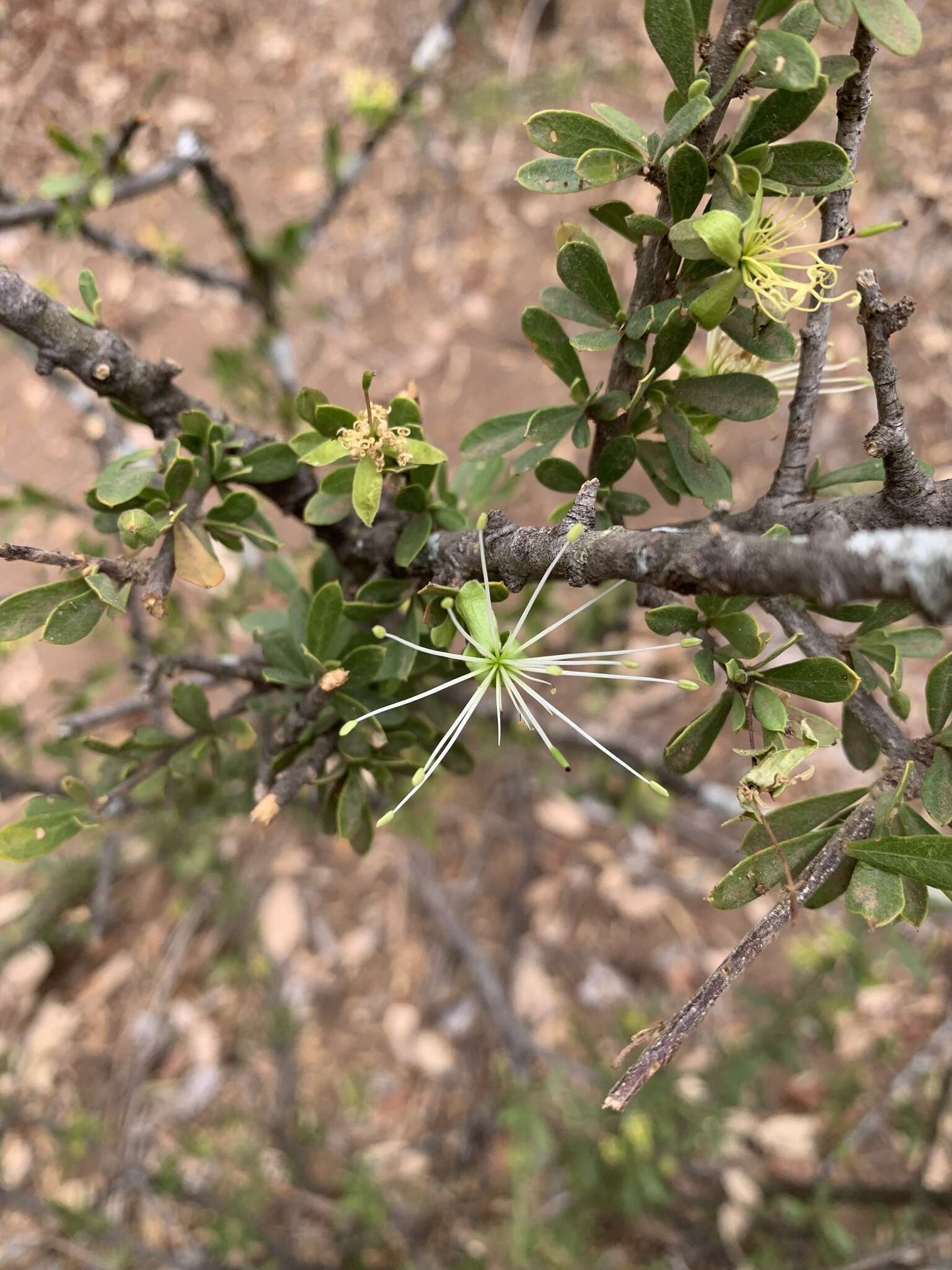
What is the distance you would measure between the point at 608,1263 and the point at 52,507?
2504 millimetres

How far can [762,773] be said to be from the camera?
72 cm

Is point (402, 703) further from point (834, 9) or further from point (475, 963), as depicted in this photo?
point (475, 963)

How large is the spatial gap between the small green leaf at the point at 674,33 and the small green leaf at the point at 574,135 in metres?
0.06

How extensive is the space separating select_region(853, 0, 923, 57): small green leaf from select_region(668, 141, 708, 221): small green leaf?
0.48ft

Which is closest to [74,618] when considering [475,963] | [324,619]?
[324,619]

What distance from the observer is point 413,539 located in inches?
38.8

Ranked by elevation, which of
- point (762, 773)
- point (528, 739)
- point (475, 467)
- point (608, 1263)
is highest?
point (475, 467)

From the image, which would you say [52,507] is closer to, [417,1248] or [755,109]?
[755,109]

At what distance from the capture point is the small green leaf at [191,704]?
43.2 inches

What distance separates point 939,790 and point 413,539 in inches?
23.5

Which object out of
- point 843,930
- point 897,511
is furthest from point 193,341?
point 897,511

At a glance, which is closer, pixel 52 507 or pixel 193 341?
pixel 52 507

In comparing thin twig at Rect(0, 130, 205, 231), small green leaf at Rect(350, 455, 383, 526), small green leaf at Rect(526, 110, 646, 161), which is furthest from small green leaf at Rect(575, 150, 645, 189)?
thin twig at Rect(0, 130, 205, 231)

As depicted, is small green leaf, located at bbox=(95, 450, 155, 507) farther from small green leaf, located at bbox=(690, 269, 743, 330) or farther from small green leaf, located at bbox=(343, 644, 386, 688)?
small green leaf, located at bbox=(690, 269, 743, 330)
